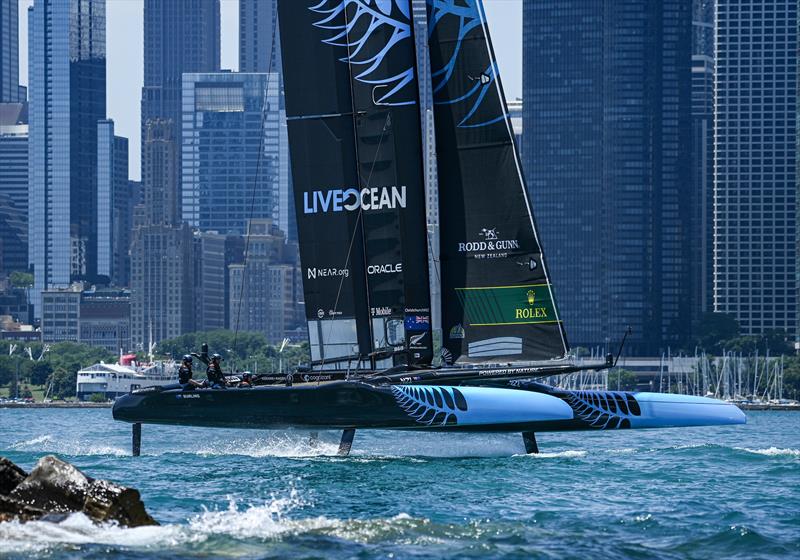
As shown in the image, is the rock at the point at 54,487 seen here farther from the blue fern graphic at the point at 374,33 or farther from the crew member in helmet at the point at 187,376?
the blue fern graphic at the point at 374,33

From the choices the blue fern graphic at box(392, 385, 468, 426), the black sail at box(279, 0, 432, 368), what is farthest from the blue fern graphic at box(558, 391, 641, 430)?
the black sail at box(279, 0, 432, 368)

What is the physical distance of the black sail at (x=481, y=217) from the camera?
116 feet

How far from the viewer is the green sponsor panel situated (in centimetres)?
3544

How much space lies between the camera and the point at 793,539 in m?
22.2

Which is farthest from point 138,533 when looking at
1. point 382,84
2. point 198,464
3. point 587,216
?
point 587,216

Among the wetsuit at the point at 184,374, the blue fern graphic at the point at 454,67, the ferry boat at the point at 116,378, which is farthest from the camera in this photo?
the ferry boat at the point at 116,378

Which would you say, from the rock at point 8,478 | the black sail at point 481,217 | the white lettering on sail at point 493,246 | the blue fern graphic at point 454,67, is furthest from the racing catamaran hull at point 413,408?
the rock at point 8,478

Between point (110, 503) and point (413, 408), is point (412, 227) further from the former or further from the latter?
point (110, 503)

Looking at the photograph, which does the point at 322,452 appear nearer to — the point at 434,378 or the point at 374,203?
the point at 434,378

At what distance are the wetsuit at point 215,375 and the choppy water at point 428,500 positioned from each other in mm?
1264

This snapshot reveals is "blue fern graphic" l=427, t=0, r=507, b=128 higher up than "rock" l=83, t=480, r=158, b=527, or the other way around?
"blue fern graphic" l=427, t=0, r=507, b=128

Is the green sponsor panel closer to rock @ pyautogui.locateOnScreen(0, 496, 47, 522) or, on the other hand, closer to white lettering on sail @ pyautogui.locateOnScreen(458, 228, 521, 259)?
white lettering on sail @ pyautogui.locateOnScreen(458, 228, 521, 259)

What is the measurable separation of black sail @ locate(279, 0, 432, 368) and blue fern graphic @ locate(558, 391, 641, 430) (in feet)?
11.3

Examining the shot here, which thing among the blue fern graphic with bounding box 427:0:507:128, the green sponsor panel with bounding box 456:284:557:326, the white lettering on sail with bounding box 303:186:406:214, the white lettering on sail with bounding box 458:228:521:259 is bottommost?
the green sponsor panel with bounding box 456:284:557:326
